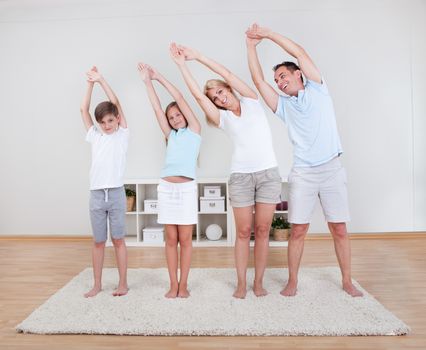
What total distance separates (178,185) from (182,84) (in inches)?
76.5

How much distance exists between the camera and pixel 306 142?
8.10 feet

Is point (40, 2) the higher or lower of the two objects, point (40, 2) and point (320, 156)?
the higher

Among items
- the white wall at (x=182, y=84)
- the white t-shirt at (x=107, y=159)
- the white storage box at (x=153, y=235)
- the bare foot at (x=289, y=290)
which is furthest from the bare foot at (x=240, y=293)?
the white wall at (x=182, y=84)

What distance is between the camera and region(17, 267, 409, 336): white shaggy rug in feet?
6.72

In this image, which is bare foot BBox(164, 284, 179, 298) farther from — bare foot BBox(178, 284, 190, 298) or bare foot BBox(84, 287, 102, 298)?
bare foot BBox(84, 287, 102, 298)

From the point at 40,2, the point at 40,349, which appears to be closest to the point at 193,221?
the point at 40,349

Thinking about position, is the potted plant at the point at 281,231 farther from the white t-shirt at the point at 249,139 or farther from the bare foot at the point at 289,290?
the white t-shirt at the point at 249,139

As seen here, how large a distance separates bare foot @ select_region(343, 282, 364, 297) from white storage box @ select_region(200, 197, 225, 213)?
164 cm

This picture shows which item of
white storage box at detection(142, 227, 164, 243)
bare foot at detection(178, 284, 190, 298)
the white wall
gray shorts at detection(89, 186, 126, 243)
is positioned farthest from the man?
white storage box at detection(142, 227, 164, 243)

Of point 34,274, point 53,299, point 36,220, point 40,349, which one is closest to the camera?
point 40,349

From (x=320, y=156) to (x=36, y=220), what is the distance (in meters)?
3.08

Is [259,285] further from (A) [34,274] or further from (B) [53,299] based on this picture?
(A) [34,274]

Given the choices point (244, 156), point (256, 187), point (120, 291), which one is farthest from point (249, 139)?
point (120, 291)

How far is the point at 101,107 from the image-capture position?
257 centimetres
